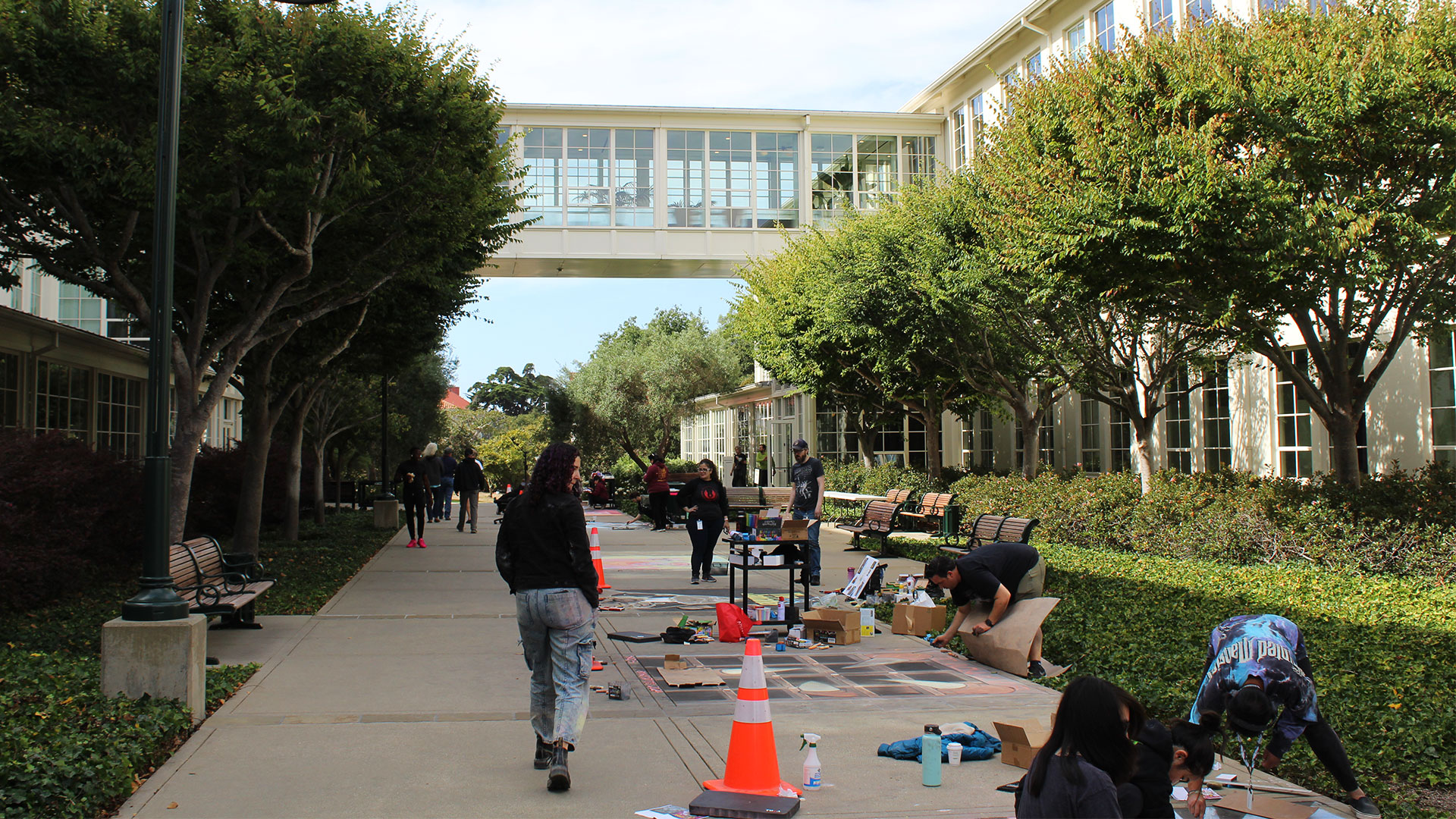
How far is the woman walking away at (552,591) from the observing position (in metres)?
5.64

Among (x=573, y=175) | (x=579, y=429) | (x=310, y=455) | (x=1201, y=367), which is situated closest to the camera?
(x=1201, y=367)

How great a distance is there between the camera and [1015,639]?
833 centimetres

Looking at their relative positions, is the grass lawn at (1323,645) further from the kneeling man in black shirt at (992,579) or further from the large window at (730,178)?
the large window at (730,178)

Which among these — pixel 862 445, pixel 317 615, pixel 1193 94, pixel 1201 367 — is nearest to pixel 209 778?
pixel 317 615

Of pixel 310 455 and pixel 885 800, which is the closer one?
pixel 885 800

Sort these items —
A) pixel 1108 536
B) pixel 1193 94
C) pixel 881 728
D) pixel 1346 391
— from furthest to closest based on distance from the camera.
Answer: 1. pixel 1108 536
2. pixel 1346 391
3. pixel 1193 94
4. pixel 881 728

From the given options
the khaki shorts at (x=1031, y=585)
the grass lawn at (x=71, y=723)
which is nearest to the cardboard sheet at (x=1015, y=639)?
the khaki shorts at (x=1031, y=585)

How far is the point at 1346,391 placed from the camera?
1457 cm

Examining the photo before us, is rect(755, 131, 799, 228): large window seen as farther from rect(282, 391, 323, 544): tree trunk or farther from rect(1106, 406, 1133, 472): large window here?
rect(282, 391, 323, 544): tree trunk

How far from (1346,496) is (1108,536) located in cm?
467

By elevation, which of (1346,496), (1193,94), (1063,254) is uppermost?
(1193,94)

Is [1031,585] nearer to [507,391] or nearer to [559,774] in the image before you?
[559,774]

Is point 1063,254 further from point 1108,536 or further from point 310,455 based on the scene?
point 310,455

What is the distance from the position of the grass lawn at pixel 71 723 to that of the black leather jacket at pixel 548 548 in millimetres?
2115
